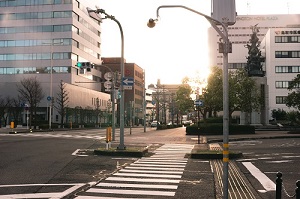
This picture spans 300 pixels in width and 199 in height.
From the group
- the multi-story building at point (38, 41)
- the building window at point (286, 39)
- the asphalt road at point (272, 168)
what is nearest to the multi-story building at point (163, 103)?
the multi-story building at point (38, 41)

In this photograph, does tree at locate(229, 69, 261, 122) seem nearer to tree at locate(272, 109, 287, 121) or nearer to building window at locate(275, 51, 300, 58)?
tree at locate(272, 109, 287, 121)

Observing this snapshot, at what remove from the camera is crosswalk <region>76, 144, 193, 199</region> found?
353 inches

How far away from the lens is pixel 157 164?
49.4 ft

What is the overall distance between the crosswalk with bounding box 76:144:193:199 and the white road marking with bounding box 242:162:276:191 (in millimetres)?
2520

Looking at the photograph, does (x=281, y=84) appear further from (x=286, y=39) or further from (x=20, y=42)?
(x=20, y=42)

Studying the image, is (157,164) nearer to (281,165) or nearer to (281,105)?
(281,165)

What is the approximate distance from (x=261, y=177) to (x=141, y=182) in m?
4.19

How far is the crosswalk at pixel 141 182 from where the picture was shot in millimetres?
8961

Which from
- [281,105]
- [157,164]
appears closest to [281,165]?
[157,164]

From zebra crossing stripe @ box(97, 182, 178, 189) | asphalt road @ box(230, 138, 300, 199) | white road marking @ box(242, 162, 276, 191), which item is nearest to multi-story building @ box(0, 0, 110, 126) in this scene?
asphalt road @ box(230, 138, 300, 199)

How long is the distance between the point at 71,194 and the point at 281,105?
8145 cm

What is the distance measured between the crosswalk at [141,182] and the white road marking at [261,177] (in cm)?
252

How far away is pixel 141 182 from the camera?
1066 cm

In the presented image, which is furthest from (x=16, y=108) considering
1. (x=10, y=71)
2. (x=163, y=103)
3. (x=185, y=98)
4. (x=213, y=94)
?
(x=213, y=94)
